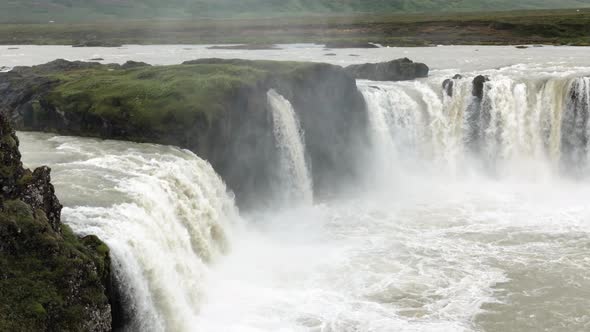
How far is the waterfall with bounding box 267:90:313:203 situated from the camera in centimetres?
3934

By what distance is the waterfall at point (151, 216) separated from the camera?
19656 millimetres

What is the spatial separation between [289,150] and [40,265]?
2492 centimetres

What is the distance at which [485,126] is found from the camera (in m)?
47.8

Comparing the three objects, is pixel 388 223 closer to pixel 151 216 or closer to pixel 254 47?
pixel 151 216

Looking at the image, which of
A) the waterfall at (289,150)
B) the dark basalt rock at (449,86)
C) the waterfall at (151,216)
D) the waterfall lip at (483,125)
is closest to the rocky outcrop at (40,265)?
the waterfall at (151,216)

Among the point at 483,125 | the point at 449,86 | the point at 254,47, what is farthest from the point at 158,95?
the point at 254,47

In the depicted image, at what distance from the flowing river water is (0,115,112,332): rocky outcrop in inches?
76.7

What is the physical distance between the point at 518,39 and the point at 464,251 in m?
78.8

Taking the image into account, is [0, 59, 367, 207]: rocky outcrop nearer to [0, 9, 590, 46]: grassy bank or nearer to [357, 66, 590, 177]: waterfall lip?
[357, 66, 590, 177]: waterfall lip

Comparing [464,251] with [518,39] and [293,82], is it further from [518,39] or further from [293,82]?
[518,39]

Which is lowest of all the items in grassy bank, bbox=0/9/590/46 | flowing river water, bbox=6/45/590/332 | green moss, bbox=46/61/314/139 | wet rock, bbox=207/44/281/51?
flowing river water, bbox=6/45/590/332

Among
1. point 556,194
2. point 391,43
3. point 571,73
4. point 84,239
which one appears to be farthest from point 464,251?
point 391,43

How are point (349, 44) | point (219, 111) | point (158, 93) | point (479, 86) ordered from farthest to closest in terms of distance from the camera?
point (349, 44) → point (479, 86) → point (158, 93) → point (219, 111)

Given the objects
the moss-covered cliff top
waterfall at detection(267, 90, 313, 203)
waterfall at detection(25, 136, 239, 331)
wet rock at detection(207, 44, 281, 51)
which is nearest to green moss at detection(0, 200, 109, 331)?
waterfall at detection(25, 136, 239, 331)
